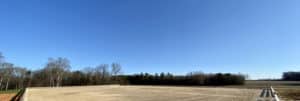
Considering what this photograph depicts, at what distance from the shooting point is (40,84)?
54156mm

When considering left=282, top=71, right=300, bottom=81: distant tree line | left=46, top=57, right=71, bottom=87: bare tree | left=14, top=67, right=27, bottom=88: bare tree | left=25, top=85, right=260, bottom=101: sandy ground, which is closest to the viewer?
left=25, top=85, right=260, bottom=101: sandy ground

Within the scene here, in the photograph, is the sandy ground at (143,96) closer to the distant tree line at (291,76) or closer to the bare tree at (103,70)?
the bare tree at (103,70)

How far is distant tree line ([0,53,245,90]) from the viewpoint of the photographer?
52.9m

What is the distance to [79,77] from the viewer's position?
2306 inches

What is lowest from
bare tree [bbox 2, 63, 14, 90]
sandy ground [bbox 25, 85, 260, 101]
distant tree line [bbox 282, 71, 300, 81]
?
distant tree line [bbox 282, 71, 300, 81]

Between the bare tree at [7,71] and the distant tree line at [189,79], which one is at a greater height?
the bare tree at [7,71]

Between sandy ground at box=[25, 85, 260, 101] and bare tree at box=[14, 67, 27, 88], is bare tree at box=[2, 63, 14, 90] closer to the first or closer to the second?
bare tree at box=[14, 67, 27, 88]

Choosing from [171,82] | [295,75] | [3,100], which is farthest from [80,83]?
[295,75]

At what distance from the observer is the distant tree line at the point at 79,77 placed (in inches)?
2083

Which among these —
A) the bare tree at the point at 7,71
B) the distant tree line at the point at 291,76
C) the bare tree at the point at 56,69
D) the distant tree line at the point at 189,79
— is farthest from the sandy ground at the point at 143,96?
the distant tree line at the point at 291,76

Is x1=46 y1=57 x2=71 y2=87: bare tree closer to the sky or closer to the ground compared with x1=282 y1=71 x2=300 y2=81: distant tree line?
closer to the sky

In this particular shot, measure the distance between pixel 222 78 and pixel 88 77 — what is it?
31.0m

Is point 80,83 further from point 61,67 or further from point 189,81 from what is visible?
point 189,81

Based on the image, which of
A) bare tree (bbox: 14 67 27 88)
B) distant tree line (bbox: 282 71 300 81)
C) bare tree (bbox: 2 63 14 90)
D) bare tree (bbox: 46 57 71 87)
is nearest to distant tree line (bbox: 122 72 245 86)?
bare tree (bbox: 46 57 71 87)
